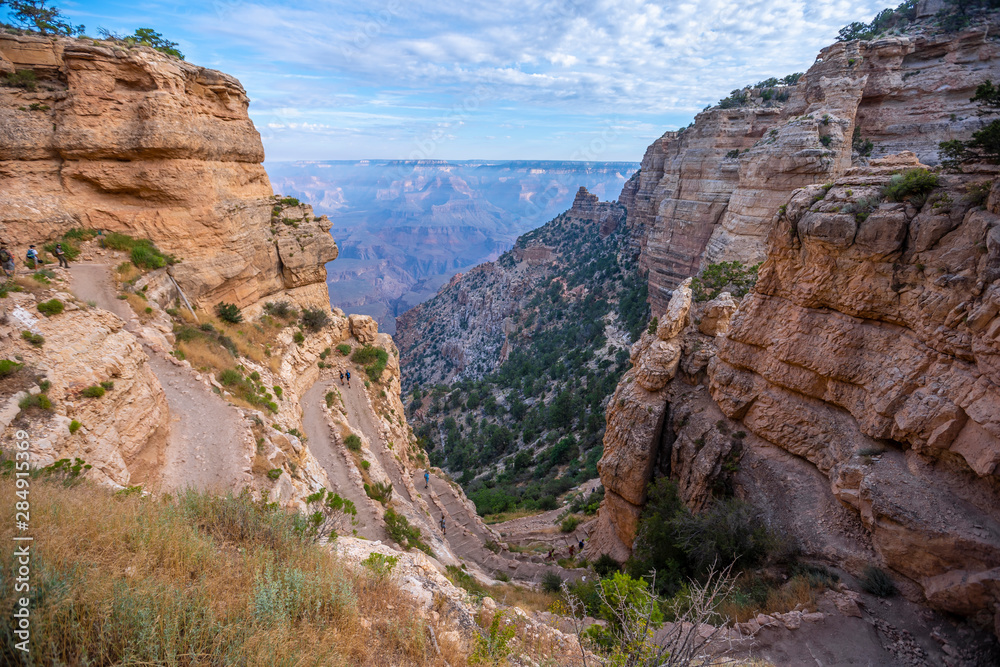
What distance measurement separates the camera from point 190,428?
34.4ft

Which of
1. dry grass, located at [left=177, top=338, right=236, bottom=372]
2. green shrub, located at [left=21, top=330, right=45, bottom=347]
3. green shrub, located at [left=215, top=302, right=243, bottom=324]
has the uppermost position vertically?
green shrub, located at [left=21, top=330, right=45, bottom=347]

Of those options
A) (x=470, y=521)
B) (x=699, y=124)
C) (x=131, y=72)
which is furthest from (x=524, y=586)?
(x=699, y=124)

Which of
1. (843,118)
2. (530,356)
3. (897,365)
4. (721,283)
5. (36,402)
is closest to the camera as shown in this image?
(36,402)

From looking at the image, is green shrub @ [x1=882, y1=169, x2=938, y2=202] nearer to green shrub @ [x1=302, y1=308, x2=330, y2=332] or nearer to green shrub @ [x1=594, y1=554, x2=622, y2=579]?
green shrub @ [x1=594, y1=554, x2=622, y2=579]

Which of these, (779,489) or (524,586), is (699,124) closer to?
(779,489)

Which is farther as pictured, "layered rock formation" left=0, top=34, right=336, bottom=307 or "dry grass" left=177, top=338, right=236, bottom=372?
"layered rock formation" left=0, top=34, right=336, bottom=307

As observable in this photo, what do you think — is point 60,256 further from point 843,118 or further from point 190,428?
point 843,118

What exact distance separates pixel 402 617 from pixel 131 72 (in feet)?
66.5

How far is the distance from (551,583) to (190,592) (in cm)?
1389

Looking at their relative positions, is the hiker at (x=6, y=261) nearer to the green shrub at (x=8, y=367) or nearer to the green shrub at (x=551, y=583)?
the green shrub at (x=8, y=367)

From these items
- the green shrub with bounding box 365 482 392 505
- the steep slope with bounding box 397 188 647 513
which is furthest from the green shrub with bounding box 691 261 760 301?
the green shrub with bounding box 365 482 392 505

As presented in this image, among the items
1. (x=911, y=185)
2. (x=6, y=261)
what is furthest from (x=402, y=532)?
(x=911, y=185)

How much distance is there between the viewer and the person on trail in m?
12.7

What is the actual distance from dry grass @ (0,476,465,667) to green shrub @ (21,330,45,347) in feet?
14.5
